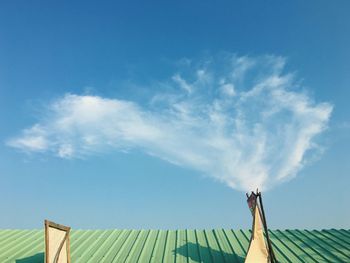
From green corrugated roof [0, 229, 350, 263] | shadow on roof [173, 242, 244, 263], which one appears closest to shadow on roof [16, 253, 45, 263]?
green corrugated roof [0, 229, 350, 263]

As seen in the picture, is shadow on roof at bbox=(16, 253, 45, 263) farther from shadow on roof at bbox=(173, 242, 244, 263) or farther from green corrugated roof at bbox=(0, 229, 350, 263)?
shadow on roof at bbox=(173, 242, 244, 263)

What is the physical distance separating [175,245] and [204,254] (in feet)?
5.57

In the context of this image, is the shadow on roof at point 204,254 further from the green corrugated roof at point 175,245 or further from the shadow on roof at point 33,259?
the shadow on roof at point 33,259

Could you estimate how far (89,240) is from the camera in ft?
57.9

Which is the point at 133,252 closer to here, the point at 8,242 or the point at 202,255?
the point at 202,255

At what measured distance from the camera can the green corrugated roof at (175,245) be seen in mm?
15109

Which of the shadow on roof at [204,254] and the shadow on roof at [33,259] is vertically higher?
the shadow on roof at [204,254]

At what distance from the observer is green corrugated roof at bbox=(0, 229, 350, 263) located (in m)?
15.1

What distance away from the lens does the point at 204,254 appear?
15.4 metres

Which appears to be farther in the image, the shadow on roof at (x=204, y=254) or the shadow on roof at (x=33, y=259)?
the shadow on roof at (x=33, y=259)

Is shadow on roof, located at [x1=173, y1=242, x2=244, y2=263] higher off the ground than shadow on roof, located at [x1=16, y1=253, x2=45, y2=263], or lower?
higher

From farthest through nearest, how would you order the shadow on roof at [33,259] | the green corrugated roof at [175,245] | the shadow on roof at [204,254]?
1. the green corrugated roof at [175,245]
2. the shadow on roof at [33,259]
3. the shadow on roof at [204,254]

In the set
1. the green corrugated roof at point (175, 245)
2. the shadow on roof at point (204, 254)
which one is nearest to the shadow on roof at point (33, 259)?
the green corrugated roof at point (175, 245)

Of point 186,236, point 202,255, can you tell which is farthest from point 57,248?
point 186,236
